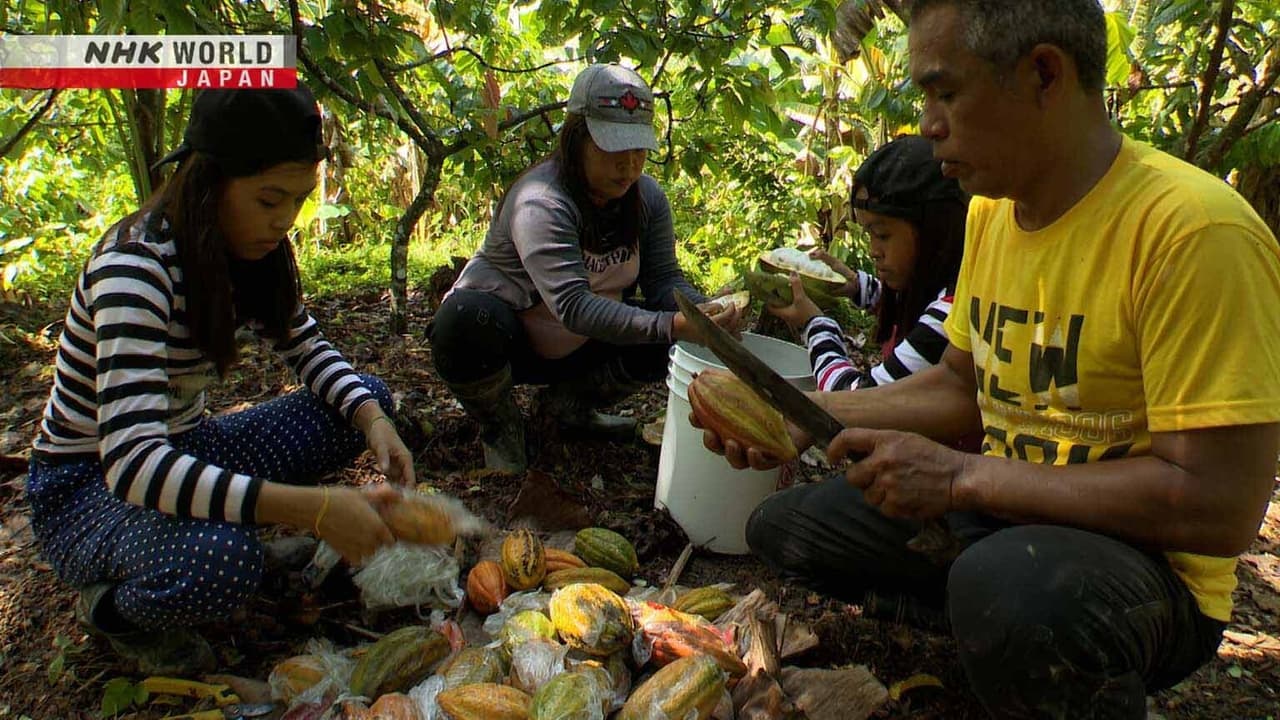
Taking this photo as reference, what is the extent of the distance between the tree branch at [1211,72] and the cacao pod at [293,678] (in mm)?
3997

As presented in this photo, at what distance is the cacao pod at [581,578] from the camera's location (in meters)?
2.61

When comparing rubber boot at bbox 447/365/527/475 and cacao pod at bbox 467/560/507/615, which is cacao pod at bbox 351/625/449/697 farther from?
rubber boot at bbox 447/365/527/475

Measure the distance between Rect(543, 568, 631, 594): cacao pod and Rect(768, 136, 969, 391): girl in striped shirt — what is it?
946 mm

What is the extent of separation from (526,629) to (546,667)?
16 cm

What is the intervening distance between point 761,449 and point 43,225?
5.83m

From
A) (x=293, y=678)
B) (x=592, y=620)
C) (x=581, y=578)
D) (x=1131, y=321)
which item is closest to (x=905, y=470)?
(x=1131, y=321)

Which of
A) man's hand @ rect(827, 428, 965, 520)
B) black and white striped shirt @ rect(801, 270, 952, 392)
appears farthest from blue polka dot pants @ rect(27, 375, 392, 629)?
black and white striped shirt @ rect(801, 270, 952, 392)

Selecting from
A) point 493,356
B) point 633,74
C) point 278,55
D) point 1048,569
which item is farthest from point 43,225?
point 1048,569

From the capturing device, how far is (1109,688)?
1.67 m

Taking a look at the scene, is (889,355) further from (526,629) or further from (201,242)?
(201,242)

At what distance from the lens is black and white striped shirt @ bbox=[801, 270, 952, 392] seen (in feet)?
8.42

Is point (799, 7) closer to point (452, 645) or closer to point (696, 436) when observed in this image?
point (696, 436)

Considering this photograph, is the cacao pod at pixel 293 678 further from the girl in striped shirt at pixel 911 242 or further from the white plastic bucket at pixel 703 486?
the girl in striped shirt at pixel 911 242

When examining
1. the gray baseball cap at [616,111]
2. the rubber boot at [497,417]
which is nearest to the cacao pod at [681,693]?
the rubber boot at [497,417]
